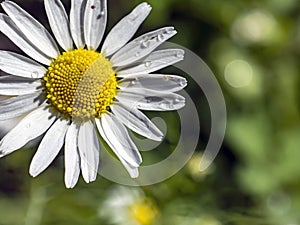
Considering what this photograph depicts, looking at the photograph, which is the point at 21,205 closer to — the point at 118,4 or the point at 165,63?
the point at 118,4

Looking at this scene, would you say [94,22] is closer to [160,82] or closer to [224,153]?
[160,82]

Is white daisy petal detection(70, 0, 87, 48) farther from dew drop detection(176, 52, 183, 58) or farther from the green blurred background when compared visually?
the green blurred background

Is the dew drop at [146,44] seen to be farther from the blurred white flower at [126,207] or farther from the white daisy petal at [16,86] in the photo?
the blurred white flower at [126,207]

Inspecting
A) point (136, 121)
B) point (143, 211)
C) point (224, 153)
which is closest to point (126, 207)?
point (143, 211)

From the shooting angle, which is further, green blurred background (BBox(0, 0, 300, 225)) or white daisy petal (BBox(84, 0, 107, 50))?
green blurred background (BBox(0, 0, 300, 225))

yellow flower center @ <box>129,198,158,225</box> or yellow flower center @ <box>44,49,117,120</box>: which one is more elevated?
yellow flower center @ <box>129,198,158,225</box>

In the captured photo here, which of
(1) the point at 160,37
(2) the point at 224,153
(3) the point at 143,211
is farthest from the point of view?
(2) the point at 224,153

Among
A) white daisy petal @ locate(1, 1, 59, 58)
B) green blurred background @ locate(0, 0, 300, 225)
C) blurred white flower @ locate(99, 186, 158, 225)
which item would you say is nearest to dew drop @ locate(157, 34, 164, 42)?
white daisy petal @ locate(1, 1, 59, 58)
